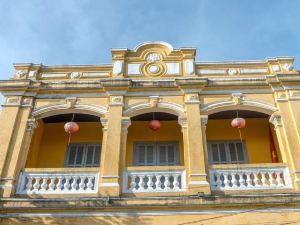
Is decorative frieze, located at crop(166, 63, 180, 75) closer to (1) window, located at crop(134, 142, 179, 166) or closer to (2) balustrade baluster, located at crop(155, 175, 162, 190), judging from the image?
(1) window, located at crop(134, 142, 179, 166)

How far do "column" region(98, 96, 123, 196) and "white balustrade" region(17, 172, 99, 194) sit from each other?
267mm

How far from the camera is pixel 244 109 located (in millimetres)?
9898

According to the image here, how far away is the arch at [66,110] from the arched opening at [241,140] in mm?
3310

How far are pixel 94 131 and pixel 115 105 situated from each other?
5.45ft

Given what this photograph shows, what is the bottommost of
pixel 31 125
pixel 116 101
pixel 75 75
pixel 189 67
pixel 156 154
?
pixel 156 154

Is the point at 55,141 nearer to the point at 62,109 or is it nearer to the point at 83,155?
the point at 83,155

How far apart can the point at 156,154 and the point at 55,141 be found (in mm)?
3074

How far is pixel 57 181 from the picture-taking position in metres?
8.53

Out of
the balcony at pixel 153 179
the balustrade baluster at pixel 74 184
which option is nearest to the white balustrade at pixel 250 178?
the balcony at pixel 153 179

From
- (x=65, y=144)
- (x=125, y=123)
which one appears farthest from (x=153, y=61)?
(x=65, y=144)

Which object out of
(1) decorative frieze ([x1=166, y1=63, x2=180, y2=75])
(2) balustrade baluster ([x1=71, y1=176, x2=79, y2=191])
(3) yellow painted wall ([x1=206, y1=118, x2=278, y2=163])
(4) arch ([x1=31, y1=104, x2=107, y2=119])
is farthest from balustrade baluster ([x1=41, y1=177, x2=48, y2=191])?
(3) yellow painted wall ([x1=206, y1=118, x2=278, y2=163])

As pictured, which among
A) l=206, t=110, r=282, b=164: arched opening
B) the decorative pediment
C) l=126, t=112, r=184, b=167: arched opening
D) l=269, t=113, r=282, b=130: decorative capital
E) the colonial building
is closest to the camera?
the colonial building

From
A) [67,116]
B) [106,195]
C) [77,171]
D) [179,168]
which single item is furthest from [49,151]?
[179,168]

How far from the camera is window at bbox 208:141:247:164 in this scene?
10.2m
